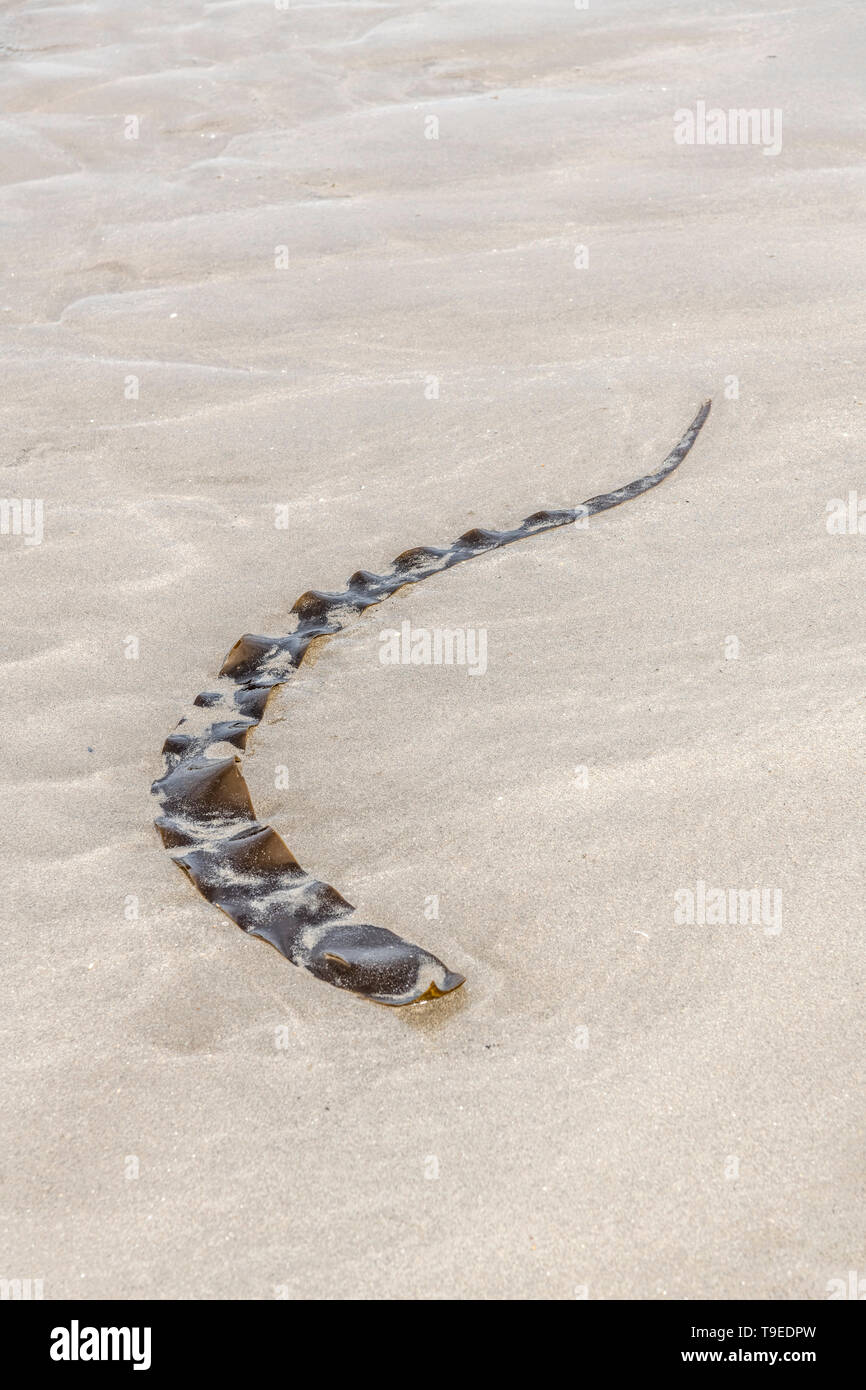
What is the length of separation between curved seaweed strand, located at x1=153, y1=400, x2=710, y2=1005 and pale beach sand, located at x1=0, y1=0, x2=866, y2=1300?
48 mm

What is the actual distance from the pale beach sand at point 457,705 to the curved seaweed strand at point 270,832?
5 cm

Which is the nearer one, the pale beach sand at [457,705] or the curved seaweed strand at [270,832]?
the pale beach sand at [457,705]

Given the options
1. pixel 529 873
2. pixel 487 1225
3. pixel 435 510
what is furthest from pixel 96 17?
pixel 487 1225

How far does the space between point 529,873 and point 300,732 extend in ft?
2.45

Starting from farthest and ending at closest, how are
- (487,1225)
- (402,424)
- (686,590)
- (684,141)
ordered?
(684,141)
(402,424)
(686,590)
(487,1225)

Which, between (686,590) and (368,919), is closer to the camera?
(368,919)

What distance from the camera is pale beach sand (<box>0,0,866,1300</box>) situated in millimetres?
1833

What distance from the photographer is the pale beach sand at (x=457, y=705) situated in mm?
1833

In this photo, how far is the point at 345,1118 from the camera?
6.35 feet

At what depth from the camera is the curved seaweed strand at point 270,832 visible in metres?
2.17

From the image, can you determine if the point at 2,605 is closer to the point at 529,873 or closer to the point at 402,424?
the point at 402,424

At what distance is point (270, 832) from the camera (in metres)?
2.49

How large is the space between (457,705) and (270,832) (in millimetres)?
612

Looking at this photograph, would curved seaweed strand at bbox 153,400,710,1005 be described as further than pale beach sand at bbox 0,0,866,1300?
Yes
